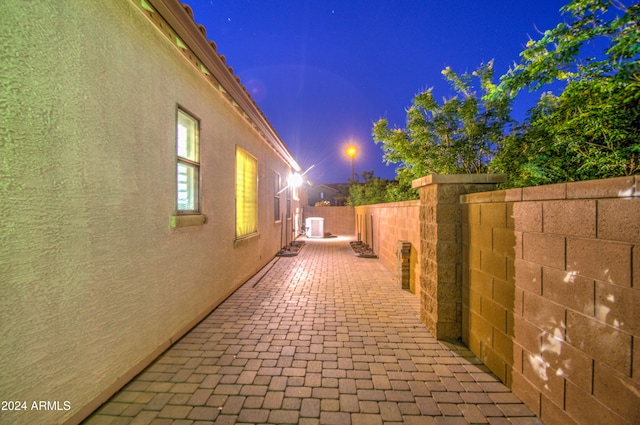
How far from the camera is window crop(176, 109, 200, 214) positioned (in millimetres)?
3785

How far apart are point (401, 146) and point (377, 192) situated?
10095 mm

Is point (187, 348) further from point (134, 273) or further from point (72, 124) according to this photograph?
point (72, 124)

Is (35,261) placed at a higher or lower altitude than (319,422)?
higher

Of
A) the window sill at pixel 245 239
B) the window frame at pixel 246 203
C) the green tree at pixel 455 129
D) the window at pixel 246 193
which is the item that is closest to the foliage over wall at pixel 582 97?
the green tree at pixel 455 129

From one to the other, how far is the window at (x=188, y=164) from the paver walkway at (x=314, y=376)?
5.94 feet

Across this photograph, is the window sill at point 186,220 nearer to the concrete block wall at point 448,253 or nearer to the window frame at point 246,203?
the window frame at point 246,203

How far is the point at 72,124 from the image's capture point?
2.03 metres

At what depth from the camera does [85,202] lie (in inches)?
84.1

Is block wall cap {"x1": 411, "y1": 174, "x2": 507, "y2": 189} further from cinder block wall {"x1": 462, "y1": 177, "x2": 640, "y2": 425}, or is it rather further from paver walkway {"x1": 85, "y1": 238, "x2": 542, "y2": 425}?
paver walkway {"x1": 85, "y1": 238, "x2": 542, "y2": 425}

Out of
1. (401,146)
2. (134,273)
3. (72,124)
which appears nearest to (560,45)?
(401,146)

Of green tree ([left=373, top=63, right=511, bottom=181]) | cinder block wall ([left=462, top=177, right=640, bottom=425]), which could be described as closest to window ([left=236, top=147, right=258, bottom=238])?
green tree ([left=373, top=63, right=511, bottom=181])

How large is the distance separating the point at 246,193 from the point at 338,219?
1347cm

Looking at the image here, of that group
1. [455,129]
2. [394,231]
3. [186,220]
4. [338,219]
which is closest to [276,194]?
[394,231]

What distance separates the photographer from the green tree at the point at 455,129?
6.29 m
